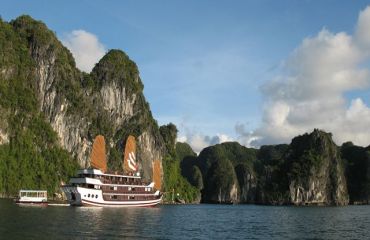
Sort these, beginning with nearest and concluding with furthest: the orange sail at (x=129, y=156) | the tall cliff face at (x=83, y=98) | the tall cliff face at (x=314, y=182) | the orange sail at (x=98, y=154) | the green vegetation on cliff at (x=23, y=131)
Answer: the orange sail at (x=98, y=154)
the orange sail at (x=129, y=156)
the green vegetation on cliff at (x=23, y=131)
the tall cliff face at (x=83, y=98)
the tall cliff face at (x=314, y=182)

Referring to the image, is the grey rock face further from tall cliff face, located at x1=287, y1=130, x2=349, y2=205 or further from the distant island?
tall cliff face, located at x1=287, y1=130, x2=349, y2=205

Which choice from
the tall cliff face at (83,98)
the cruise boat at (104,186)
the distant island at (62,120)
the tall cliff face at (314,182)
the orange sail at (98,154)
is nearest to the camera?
the cruise boat at (104,186)

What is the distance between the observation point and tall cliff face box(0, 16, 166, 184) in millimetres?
162000

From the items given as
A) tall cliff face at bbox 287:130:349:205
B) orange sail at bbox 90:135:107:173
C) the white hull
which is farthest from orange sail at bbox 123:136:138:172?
tall cliff face at bbox 287:130:349:205

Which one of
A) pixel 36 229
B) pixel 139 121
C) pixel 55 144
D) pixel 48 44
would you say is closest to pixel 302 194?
pixel 139 121

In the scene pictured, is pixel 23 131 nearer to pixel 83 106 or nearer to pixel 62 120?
pixel 62 120

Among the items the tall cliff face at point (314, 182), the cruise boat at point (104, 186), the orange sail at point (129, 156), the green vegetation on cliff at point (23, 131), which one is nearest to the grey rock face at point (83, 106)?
the green vegetation on cliff at point (23, 131)

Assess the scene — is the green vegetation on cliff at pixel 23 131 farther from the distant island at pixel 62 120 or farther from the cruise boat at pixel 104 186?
the cruise boat at pixel 104 186

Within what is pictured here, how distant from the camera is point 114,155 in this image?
583 ft

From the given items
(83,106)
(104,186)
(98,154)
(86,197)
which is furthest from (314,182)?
(86,197)

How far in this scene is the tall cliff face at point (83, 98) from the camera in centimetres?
16200

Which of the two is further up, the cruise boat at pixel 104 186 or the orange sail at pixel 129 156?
the orange sail at pixel 129 156

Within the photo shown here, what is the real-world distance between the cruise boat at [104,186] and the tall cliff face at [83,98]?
175 ft

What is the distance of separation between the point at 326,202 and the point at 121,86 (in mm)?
88971
